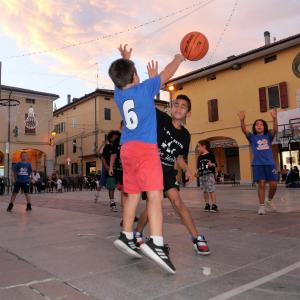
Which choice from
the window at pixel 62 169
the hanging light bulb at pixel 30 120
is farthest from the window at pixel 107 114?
the window at pixel 62 169

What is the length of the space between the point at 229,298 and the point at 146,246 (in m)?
0.83

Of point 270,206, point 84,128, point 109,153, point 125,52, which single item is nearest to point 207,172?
point 270,206

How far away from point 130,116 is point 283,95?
72.0ft

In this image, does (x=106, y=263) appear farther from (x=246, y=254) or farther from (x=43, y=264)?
(x=246, y=254)

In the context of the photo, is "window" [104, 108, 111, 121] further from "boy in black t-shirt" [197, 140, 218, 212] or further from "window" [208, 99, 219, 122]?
"boy in black t-shirt" [197, 140, 218, 212]

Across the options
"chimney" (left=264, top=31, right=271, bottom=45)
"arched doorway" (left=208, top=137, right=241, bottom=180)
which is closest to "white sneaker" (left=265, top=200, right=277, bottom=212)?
"arched doorway" (left=208, top=137, right=241, bottom=180)

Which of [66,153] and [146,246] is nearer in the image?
[146,246]

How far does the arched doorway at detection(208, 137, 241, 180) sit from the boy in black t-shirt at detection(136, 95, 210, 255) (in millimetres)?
23820

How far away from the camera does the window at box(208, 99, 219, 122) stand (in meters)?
28.0

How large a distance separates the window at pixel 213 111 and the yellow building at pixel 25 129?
728 inches

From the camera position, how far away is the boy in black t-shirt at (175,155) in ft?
13.0

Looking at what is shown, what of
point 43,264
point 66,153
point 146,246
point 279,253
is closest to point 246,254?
point 279,253

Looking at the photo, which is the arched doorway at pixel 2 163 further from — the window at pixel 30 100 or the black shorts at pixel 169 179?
the black shorts at pixel 169 179

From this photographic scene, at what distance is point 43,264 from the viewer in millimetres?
3535
